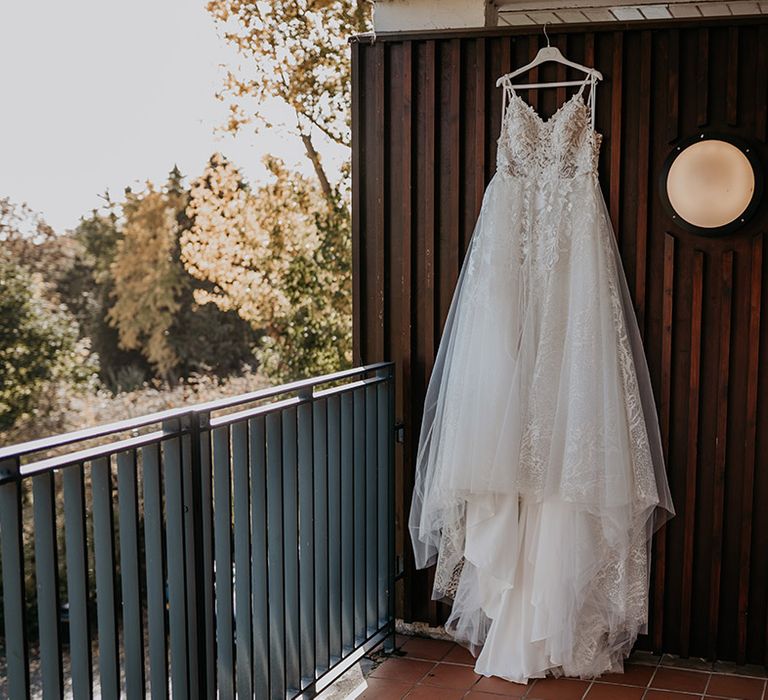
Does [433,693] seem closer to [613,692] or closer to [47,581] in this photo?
[613,692]

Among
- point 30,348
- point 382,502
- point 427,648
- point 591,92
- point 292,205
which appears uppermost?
point 591,92

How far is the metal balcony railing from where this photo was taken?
1.80 metres

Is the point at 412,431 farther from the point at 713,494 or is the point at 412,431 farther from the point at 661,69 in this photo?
the point at 661,69

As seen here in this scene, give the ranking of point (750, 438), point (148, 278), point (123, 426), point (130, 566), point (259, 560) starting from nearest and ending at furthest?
point (123, 426) → point (130, 566) → point (259, 560) → point (750, 438) → point (148, 278)

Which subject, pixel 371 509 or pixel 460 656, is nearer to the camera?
pixel 371 509

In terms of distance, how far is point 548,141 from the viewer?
3291 mm

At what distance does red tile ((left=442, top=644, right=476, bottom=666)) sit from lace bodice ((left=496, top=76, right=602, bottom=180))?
169 centimetres

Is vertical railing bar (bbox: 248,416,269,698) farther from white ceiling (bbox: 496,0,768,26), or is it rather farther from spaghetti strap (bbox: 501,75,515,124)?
white ceiling (bbox: 496,0,768,26)

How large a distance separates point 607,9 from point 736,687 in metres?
2.92

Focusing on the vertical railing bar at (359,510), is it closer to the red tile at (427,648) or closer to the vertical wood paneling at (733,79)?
the red tile at (427,648)

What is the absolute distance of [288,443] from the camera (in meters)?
2.74

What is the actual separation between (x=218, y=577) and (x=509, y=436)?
3.79 feet

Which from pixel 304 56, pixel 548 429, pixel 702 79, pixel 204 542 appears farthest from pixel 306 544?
pixel 304 56

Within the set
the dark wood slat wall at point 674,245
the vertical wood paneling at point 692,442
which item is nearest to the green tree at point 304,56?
the dark wood slat wall at point 674,245
